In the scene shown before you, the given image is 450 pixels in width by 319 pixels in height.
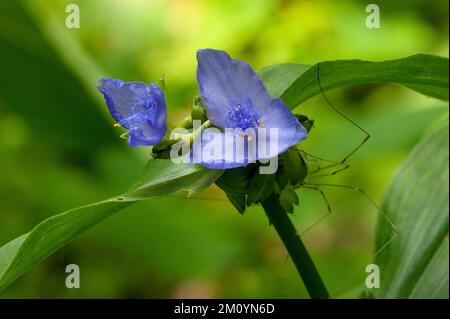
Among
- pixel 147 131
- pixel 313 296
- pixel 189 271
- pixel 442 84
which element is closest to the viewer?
pixel 147 131

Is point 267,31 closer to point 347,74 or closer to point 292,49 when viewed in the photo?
point 292,49

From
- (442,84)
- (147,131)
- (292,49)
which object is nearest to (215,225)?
(292,49)

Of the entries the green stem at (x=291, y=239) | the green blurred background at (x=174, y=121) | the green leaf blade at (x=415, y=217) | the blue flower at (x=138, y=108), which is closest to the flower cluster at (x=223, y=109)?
the blue flower at (x=138, y=108)

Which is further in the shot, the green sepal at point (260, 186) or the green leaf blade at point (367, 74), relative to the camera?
the green leaf blade at point (367, 74)

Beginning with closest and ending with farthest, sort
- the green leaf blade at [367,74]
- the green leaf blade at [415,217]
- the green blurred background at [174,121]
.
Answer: the green leaf blade at [367,74]
the green leaf blade at [415,217]
the green blurred background at [174,121]

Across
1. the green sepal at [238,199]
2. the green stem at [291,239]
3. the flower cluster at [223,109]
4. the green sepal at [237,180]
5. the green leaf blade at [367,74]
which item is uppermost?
the green leaf blade at [367,74]

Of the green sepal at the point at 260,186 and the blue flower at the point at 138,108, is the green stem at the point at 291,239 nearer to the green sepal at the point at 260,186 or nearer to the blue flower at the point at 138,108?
the green sepal at the point at 260,186

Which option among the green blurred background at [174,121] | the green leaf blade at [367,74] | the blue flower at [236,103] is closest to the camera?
the blue flower at [236,103]

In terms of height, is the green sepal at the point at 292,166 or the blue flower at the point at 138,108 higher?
the blue flower at the point at 138,108
